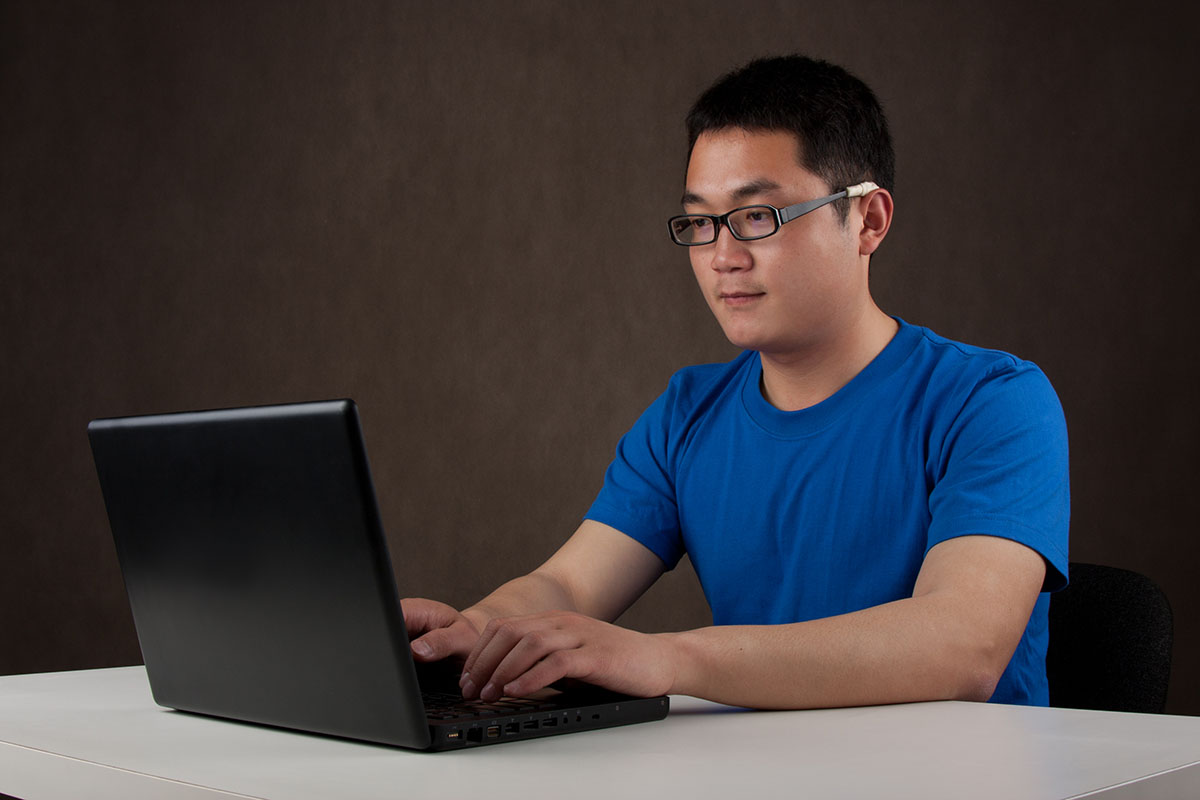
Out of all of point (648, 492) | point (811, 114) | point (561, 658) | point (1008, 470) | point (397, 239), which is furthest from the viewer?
point (397, 239)

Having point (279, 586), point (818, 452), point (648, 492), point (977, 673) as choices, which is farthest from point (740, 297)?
point (279, 586)

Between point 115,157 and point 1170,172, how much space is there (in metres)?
2.78

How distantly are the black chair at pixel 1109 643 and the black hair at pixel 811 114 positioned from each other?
1.74ft

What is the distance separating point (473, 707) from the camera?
0.91 metres

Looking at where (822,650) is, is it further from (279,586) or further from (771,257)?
(771,257)

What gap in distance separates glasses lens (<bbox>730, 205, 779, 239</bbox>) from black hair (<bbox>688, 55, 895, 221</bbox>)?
0.30 feet

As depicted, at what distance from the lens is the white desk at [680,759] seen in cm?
70

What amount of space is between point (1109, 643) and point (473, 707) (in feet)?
2.67

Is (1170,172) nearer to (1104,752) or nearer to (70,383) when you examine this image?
(1104,752)

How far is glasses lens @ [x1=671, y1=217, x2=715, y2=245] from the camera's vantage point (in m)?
1.44

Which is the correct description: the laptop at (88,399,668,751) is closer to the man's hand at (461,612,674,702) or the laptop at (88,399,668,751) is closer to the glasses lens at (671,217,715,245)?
the man's hand at (461,612,674,702)

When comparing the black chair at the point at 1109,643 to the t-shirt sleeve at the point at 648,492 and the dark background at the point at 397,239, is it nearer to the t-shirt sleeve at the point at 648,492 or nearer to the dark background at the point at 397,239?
the t-shirt sleeve at the point at 648,492

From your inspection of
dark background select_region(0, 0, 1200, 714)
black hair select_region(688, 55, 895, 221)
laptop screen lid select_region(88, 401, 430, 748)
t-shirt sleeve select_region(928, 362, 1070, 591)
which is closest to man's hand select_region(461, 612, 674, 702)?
laptop screen lid select_region(88, 401, 430, 748)

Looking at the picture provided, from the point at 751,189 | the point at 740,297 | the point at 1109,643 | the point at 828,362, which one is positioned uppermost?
the point at 751,189
